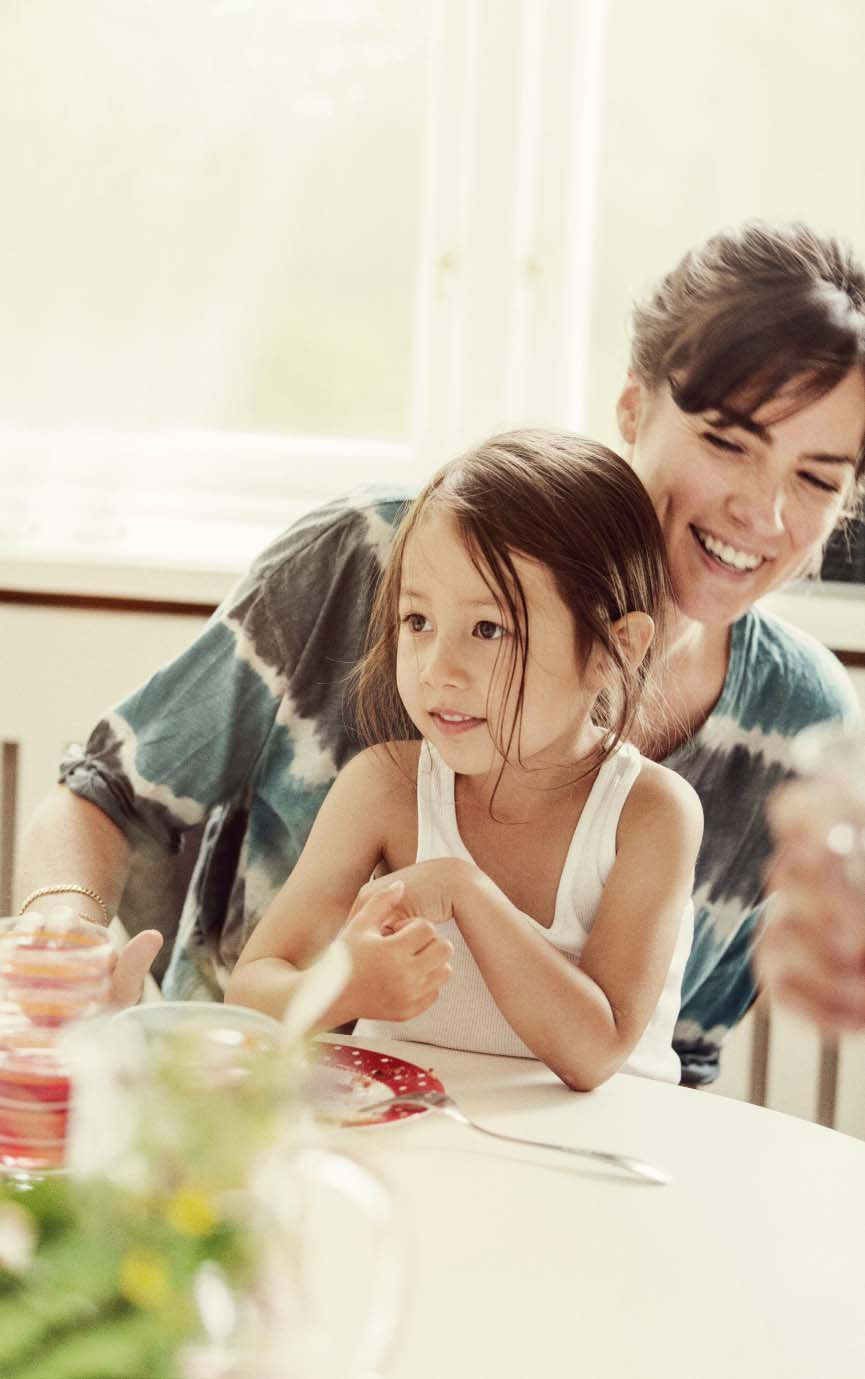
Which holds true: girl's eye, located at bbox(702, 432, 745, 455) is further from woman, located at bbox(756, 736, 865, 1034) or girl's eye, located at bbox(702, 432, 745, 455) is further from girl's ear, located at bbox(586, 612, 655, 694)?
woman, located at bbox(756, 736, 865, 1034)

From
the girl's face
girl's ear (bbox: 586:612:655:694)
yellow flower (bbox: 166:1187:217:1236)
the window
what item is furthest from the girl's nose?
the window

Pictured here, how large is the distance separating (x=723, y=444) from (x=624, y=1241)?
2.38 feet

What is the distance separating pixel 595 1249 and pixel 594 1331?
7 cm

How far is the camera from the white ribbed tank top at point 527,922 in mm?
1110

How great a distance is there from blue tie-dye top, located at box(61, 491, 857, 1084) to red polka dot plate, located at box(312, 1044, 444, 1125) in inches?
16.5

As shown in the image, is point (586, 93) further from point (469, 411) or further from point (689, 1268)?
point (689, 1268)

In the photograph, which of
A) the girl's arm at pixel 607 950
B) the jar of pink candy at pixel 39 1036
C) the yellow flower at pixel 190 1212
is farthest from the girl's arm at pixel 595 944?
the yellow flower at pixel 190 1212

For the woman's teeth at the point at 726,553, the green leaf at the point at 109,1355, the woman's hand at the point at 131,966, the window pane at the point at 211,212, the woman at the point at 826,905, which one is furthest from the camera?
the window pane at the point at 211,212

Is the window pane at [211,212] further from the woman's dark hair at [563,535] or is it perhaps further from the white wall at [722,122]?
the woman's dark hair at [563,535]

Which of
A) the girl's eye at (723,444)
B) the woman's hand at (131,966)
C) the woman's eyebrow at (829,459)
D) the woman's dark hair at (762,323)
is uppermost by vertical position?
the woman's dark hair at (762,323)

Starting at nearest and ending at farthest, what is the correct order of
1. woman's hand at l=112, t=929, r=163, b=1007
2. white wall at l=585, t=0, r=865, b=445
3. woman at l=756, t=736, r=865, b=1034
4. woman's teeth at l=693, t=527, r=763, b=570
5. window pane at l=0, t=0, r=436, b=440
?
woman at l=756, t=736, r=865, b=1034
woman's hand at l=112, t=929, r=163, b=1007
woman's teeth at l=693, t=527, r=763, b=570
white wall at l=585, t=0, r=865, b=445
window pane at l=0, t=0, r=436, b=440

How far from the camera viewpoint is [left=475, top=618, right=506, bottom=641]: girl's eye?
3.60 feet

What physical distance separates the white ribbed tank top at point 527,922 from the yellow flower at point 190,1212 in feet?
2.36

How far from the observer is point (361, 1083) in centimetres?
88
